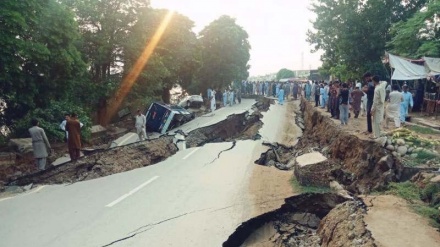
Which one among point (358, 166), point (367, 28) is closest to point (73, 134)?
point (358, 166)

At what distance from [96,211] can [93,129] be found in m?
11.3

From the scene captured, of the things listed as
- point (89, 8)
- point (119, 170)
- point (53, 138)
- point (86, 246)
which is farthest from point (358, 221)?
point (89, 8)

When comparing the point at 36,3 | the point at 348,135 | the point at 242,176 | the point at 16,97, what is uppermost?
the point at 36,3

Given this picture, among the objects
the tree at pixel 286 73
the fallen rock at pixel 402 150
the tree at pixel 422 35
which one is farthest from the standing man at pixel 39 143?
the tree at pixel 286 73

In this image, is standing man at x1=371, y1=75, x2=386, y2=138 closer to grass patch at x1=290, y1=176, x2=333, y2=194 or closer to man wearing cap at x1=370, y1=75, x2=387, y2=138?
man wearing cap at x1=370, y1=75, x2=387, y2=138

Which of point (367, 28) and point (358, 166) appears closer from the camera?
point (358, 166)

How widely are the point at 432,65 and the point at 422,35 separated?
132 inches

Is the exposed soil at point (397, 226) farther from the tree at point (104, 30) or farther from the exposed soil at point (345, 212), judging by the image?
the tree at point (104, 30)

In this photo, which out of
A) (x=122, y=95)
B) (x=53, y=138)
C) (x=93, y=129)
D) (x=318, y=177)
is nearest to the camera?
(x=318, y=177)

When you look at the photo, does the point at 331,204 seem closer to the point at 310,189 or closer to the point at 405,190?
the point at 310,189

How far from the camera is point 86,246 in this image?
5.20 m

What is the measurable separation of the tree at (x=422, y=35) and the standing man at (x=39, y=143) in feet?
51.1

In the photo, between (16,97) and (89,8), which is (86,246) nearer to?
(16,97)

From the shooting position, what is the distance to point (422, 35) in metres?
16.7
